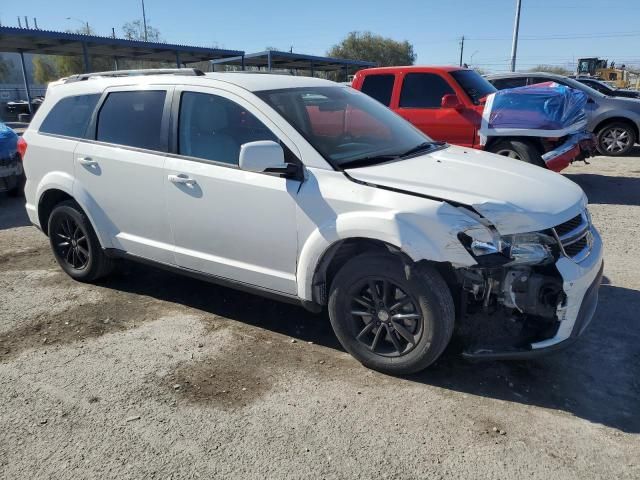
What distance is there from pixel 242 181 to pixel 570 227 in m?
2.09

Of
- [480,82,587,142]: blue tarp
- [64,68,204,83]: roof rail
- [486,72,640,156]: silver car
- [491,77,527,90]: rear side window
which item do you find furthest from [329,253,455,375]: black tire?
[491,77,527,90]: rear side window

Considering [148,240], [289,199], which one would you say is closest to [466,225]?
[289,199]

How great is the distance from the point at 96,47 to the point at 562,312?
28.2m

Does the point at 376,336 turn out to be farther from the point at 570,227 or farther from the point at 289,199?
the point at 570,227

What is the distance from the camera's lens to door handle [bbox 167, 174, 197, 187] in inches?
147

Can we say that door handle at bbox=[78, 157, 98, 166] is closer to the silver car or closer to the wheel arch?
the silver car

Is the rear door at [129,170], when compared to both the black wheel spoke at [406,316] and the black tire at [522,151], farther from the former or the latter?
the black tire at [522,151]

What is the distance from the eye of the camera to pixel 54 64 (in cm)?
5438

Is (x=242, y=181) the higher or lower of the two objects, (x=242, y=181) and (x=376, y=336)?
the higher

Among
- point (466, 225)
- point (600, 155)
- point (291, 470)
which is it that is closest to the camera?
point (291, 470)

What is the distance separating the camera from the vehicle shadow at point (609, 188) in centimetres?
790

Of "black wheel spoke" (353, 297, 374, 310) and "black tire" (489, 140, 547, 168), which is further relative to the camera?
"black tire" (489, 140, 547, 168)

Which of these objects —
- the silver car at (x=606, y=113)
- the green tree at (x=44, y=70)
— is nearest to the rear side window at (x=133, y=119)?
the silver car at (x=606, y=113)

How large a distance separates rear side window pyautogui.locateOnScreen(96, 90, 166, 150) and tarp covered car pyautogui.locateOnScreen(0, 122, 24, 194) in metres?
4.85
